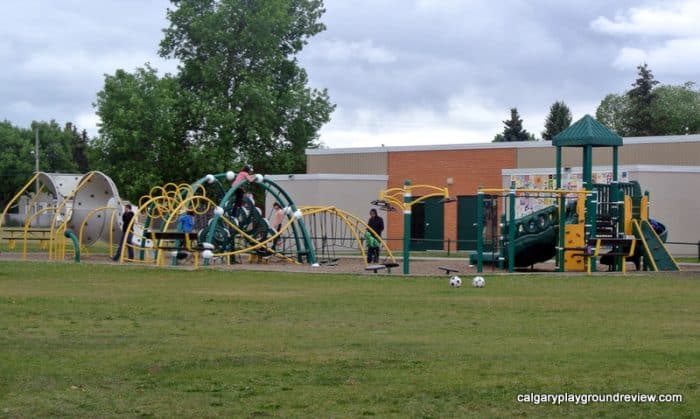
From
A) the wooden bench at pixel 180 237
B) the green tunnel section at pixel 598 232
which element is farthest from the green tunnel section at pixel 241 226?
the green tunnel section at pixel 598 232

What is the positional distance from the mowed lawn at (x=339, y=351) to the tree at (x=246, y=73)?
125 ft

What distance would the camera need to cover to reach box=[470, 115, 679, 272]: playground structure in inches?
1121

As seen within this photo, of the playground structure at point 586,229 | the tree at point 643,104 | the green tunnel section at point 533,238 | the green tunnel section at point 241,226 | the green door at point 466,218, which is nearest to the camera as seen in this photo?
the playground structure at point 586,229

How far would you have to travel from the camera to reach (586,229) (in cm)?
2881

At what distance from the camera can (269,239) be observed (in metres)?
29.9

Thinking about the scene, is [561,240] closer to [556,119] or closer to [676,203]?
[676,203]

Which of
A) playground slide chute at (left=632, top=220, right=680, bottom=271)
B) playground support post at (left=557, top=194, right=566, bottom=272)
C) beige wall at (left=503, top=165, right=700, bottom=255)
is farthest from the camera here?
beige wall at (left=503, top=165, right=700, bottom=255)

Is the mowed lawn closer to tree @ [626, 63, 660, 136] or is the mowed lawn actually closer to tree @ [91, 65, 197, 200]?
tree @ [91, 65, 197, 200]

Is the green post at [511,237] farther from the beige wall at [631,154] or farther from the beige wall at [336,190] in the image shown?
the beige wall at [336,190]

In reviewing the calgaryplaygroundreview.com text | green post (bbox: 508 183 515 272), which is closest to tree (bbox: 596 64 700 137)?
green post (bbox: 508 183 515 272)

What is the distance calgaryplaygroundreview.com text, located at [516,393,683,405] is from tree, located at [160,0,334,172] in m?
49.7

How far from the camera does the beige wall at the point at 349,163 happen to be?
51656 mm

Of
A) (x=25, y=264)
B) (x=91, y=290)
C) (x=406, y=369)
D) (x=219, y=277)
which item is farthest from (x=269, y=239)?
(x=406, y=369)

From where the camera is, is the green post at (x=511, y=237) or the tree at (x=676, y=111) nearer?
the green post at (x=511, y=237)
